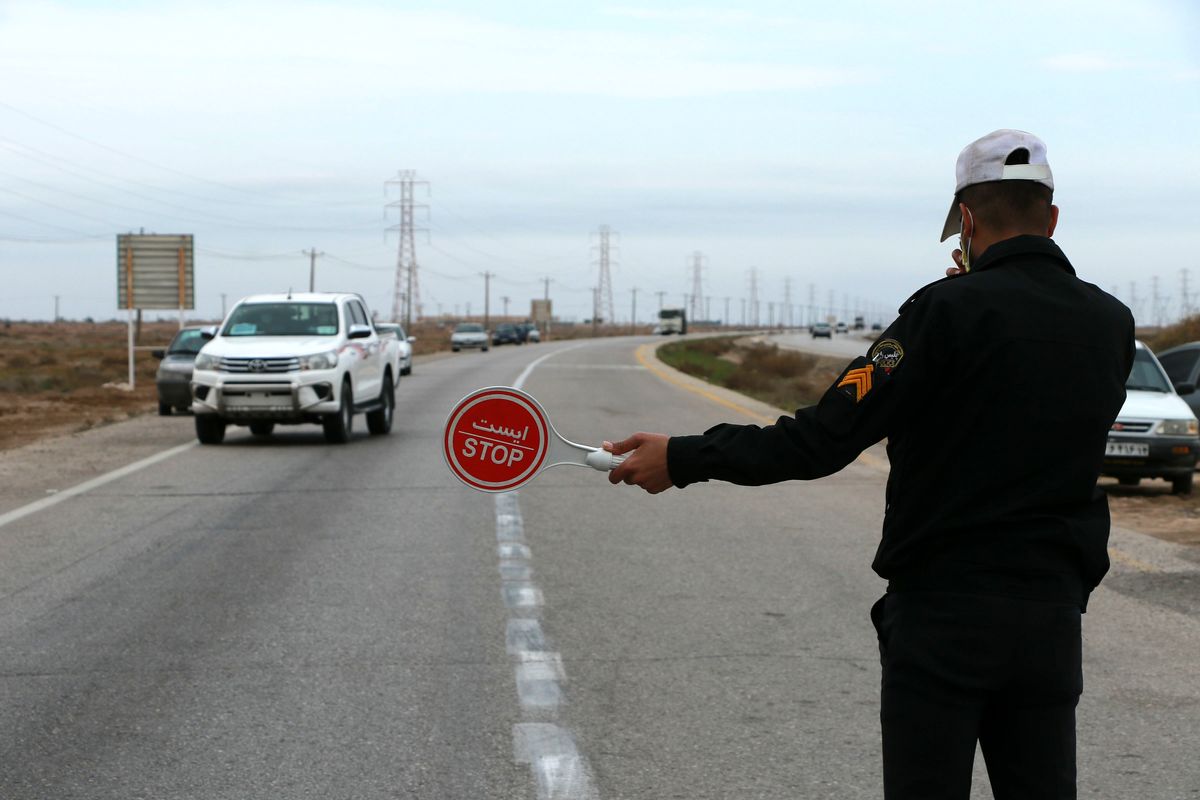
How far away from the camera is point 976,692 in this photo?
9.20 feet

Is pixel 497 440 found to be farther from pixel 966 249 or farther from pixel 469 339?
pixel 469 339

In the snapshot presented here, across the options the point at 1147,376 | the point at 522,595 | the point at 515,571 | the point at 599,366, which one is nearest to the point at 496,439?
the point at 522,595

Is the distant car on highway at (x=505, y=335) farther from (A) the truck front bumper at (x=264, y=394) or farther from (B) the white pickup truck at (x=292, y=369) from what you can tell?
(A) the truck front bumper at (x=264, y=394)

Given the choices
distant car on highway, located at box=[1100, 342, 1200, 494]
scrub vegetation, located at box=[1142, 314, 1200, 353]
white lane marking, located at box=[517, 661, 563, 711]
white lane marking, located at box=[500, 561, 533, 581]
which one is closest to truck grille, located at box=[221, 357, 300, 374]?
white lane marking, located at box=[500, 561, 533, 581]

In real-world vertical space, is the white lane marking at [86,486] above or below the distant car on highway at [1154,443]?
below

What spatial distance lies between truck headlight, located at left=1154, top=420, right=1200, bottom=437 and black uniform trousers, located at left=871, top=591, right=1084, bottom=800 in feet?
39.9

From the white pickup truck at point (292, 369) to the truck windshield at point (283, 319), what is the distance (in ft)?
0.04

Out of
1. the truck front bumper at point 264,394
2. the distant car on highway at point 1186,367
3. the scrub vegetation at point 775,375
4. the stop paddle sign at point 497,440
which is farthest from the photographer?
the scrub vegetation at point 775,375

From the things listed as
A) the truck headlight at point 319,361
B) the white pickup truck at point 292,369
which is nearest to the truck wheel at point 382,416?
the white pickup truck at point 292,369

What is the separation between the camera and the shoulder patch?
2779 mm

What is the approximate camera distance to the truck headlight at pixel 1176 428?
1419cm

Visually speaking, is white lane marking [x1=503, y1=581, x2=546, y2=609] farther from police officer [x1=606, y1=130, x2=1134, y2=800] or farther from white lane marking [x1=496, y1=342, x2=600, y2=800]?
police officer [x1=606, y1=130, x2=1134, y2=800]

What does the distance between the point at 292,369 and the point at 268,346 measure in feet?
2.20

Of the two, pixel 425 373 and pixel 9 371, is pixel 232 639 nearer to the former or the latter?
pixel 425 373
